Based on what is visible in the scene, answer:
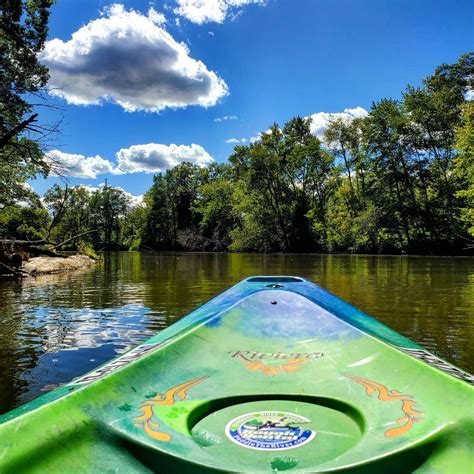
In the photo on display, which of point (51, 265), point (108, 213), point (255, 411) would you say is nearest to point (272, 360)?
point (255, 411)

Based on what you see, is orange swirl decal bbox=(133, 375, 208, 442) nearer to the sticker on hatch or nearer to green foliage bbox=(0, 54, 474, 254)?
the sticker on hatch

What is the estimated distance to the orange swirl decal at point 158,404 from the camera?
79.1 inches

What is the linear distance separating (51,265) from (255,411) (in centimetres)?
1736

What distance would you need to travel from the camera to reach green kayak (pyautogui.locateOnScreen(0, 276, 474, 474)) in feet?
5.74

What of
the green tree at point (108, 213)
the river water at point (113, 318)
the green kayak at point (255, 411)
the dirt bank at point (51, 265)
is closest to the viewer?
the green kayak at point (255, 411)

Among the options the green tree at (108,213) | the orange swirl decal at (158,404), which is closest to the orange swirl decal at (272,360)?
the orange swirl decal at (158,404)

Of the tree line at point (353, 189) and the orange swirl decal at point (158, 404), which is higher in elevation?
the tree line at point (353, 189)

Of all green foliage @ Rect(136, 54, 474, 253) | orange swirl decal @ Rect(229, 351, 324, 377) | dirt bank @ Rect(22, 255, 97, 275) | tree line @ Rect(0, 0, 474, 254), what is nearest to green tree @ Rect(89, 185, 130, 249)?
tree line @ Rect(0, 0, 474, 254)

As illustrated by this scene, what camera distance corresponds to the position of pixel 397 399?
235 cm

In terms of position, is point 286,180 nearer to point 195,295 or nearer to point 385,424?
point 195,295

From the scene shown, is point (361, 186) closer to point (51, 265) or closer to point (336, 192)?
point (336, 192)

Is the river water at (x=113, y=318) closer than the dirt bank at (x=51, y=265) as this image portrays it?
Yes

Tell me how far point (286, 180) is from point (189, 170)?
2589 cm

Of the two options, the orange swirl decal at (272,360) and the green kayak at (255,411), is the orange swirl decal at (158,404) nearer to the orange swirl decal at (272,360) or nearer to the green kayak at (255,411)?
the green kayak at (255,411)
